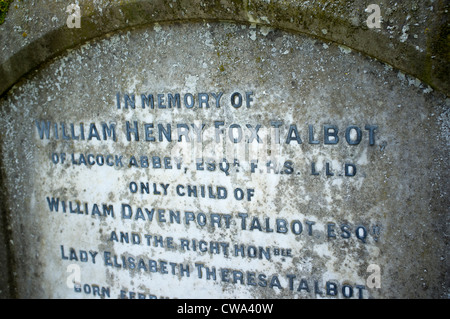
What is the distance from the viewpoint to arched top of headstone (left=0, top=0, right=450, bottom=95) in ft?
4.05

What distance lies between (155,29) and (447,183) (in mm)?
1436

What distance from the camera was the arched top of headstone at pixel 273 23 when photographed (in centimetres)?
123

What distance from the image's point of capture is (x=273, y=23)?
4.72 ft

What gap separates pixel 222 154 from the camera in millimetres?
1665

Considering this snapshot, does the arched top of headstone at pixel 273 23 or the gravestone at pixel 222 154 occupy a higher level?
the arched top of headstone at pixel 273 23

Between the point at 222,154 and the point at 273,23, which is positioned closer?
the point at 273,23

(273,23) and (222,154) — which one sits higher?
(273,23)

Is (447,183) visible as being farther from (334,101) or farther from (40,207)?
(40,207)

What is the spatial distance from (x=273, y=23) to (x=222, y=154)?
2.03ft

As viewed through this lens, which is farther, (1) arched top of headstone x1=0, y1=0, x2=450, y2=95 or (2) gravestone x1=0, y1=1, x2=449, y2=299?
(2) gravestone x1=0, y1=1, x2=449, y2=299

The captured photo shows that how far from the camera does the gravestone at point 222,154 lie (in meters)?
1.42

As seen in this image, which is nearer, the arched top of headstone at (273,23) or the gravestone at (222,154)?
the arched top of headstone at (273,23)

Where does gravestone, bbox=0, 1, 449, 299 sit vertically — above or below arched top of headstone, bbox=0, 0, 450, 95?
below

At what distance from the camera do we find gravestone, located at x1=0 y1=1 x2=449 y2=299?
1.42m
